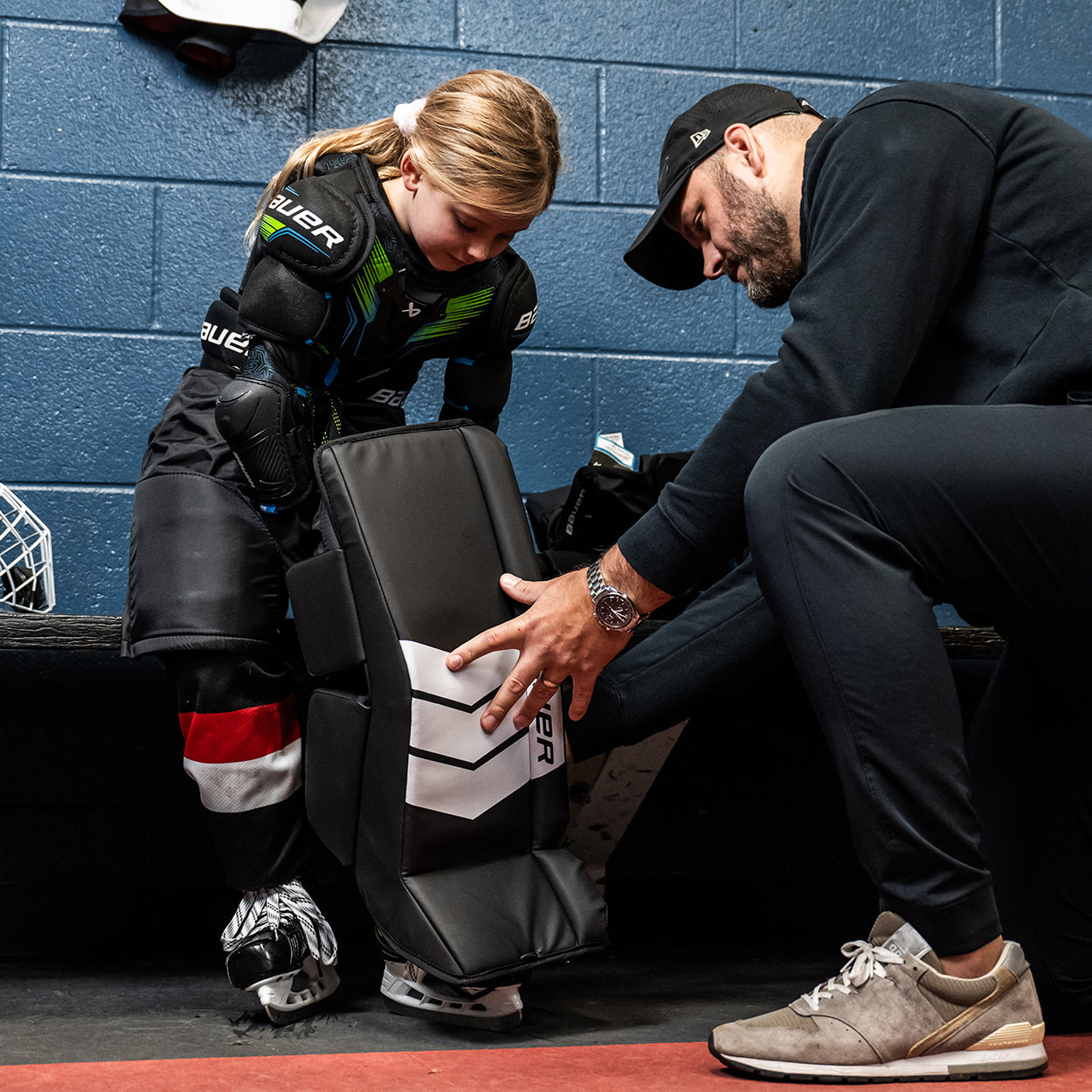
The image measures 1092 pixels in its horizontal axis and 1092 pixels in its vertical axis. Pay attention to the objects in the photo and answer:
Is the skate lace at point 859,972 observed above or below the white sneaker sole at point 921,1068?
above

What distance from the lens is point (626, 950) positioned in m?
1.69

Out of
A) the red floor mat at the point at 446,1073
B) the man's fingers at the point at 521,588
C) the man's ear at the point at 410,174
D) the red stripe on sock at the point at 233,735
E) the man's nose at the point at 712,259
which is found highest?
the man's ear at the point at 410,174

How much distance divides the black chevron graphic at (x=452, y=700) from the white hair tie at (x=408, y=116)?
823 mm

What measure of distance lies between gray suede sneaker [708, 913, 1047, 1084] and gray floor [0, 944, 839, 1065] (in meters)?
0.20

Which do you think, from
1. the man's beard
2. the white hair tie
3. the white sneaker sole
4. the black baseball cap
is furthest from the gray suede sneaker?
the white hair tie

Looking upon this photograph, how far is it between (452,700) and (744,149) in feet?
2.50

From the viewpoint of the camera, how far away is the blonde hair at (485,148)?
55.1 inches

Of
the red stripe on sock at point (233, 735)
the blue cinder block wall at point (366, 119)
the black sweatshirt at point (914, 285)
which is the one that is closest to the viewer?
the black sweatshirt at point (914, 285)

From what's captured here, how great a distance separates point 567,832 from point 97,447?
1043 millimetres

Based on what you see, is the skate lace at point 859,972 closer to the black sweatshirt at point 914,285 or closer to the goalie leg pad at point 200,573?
the black sweatshirt at point 914,285

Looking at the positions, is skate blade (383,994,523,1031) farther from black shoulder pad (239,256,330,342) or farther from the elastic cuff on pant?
black shoulder pad (239,256,330,342)

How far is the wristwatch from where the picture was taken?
1.08 metres

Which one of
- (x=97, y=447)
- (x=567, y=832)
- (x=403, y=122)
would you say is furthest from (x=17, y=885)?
(x=403, y=122)

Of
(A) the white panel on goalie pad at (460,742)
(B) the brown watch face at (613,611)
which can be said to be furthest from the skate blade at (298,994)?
(B) the brown watch face at (613,611)
